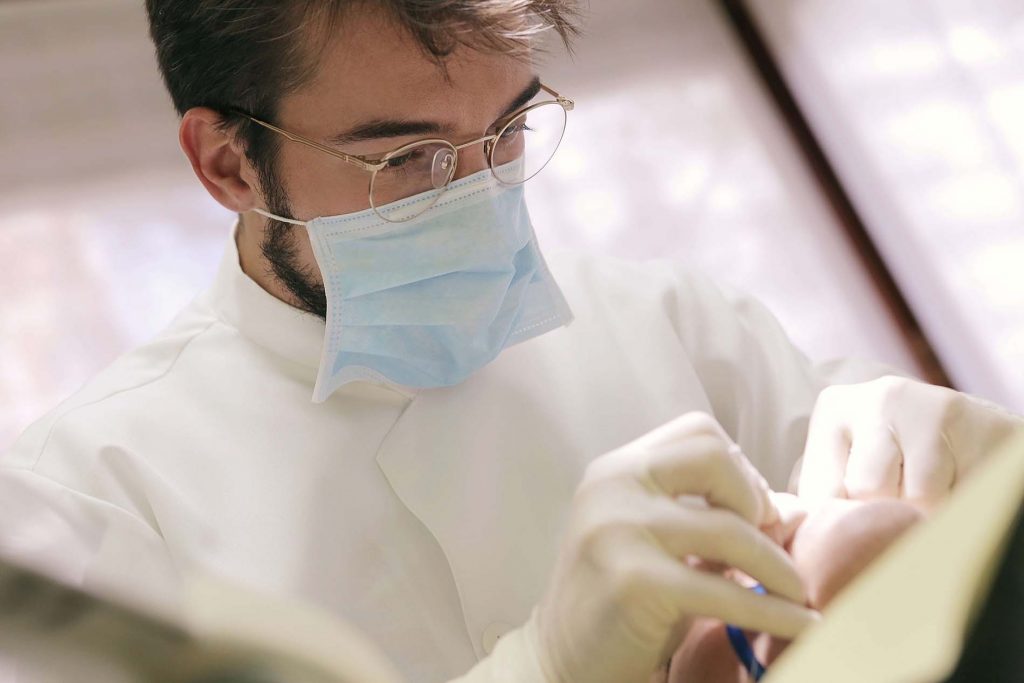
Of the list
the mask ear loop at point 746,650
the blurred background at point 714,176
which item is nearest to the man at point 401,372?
the mask ear loop at point 746,650

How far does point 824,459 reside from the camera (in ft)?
2.60

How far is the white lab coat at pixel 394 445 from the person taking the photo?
2.51ft

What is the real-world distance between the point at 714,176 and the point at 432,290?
2.90 ft

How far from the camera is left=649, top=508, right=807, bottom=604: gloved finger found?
556mm

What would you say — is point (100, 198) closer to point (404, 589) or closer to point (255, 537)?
point (255, 537)

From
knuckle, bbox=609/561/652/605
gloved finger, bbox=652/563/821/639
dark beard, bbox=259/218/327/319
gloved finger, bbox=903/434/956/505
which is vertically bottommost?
gloved finger, bbox=903/434/956/505

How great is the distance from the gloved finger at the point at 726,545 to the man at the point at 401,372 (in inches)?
2.9

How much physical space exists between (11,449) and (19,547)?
21.9 inches

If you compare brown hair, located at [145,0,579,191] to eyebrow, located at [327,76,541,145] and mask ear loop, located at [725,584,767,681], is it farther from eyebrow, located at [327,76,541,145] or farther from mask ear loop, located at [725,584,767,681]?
mask ear loop, located at [725,584,767,681]

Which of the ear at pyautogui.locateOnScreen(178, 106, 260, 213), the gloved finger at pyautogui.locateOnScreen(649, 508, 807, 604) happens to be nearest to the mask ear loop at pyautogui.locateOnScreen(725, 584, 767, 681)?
the gloved finger at pyautogui.locateOnScreen(649, 508, 807, 604)

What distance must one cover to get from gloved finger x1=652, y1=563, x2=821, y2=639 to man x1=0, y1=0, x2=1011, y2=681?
105 mm

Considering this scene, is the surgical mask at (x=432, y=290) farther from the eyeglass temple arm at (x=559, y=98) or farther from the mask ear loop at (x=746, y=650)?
the mask ear loop at (x=746, y=650)

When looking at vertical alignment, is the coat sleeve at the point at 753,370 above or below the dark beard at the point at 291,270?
below

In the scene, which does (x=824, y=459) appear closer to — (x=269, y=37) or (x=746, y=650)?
(x=746, y=650)
